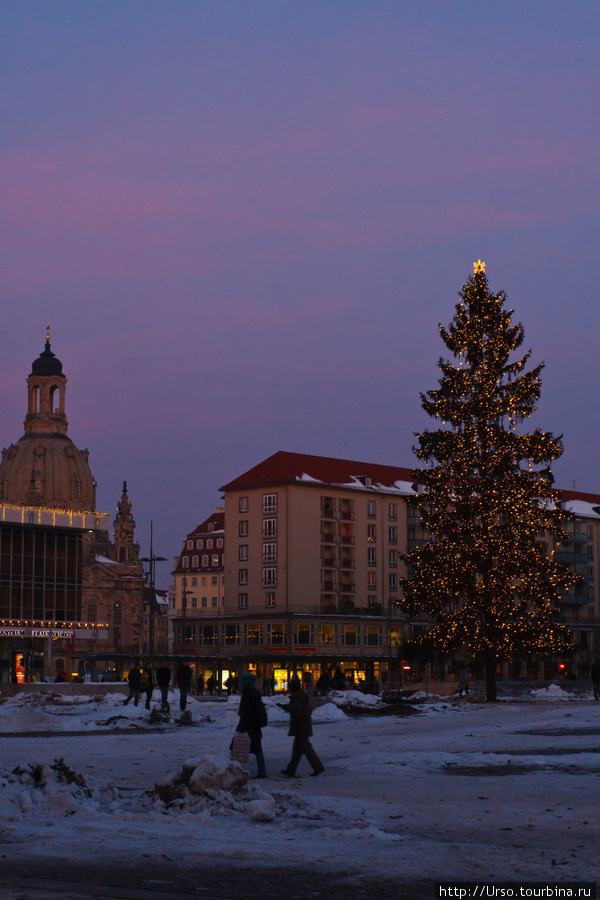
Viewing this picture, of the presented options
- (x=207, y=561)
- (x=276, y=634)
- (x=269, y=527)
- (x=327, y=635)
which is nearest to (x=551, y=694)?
(x=327, y=635)

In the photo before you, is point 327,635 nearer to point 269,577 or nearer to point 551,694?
point 269,577

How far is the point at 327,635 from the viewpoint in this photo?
108250 mm

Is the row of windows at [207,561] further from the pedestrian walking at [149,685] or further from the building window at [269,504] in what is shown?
the pedestrian walking at [149,685]

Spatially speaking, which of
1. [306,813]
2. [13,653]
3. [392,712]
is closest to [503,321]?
[392,712]

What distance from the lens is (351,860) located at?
10.8m

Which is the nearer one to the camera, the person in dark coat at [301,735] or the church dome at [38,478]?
the person in dark coat at [301,735]

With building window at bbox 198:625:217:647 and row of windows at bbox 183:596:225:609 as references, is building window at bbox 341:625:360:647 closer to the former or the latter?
building window at bbox 198:625:217:647

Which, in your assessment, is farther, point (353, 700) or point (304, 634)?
point (304, 634)

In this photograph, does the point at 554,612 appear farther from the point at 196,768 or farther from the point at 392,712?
the point at 196,768

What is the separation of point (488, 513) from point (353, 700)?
10.1 metres

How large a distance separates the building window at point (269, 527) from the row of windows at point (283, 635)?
8.39m

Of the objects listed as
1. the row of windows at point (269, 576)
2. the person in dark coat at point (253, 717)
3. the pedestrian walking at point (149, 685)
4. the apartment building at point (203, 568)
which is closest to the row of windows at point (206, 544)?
the apartment building at point (203, 568)

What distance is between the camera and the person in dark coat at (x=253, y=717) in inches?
712

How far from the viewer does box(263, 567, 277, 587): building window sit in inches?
4299
